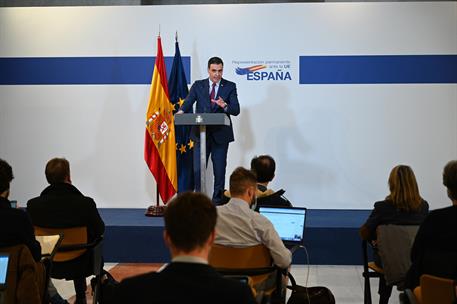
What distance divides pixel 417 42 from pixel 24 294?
6.12 metres

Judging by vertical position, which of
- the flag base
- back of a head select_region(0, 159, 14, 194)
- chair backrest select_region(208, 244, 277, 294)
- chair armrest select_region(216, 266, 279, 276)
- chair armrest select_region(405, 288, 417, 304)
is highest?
back of a head select_region(0, 159, 14, 194)

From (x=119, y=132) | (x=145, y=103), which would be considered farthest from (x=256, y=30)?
(x=119, y=132)

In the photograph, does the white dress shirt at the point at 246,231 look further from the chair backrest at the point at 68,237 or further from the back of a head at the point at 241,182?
the chair backrest at the point at 68,237

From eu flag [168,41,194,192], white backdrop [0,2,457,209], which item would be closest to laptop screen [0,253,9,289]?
eu flag [168,41,194,192]

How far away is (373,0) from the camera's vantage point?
7906 mm

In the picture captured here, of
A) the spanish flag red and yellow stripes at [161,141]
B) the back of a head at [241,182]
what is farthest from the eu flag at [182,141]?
the back of a head at [241,182]

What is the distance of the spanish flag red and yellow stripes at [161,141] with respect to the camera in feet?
21.6

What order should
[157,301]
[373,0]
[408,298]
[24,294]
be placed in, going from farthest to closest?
1. [373,0]
2. [24,294]
3. [408,298]
4. [157,301]

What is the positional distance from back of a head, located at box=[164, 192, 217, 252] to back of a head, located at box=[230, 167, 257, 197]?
4.44 ft

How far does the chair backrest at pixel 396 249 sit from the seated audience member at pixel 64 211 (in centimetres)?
181

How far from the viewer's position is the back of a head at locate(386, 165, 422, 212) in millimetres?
3389

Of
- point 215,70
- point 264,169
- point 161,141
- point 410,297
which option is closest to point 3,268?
point 410,297

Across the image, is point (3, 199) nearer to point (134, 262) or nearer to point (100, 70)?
point (134, 262)

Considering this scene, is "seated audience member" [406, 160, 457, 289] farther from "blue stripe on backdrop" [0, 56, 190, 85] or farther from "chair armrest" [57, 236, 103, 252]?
"blue stripe on backdrop" [0, 56, 190, 85]
